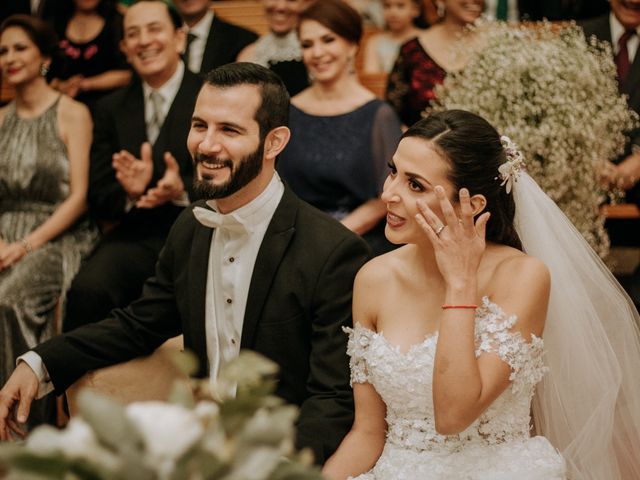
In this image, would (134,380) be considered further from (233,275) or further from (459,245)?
(459,245)

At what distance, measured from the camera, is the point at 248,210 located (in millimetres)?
2875

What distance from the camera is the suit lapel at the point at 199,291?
9.55 ft

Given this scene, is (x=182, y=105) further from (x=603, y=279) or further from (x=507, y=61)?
(x=603, y=279)

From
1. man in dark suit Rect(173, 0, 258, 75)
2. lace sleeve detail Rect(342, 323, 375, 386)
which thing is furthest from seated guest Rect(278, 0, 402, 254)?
lace sleeve detail Rect(342, 323, 375, 386)

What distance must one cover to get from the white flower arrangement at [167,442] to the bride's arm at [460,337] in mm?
997

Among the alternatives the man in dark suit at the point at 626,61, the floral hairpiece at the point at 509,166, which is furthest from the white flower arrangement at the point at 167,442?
the man in dark suit at the point at 626,61

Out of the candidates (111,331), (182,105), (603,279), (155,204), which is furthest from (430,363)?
(182,105)

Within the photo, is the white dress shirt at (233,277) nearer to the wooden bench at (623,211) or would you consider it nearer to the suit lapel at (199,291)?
the suit lapel at (199,291)

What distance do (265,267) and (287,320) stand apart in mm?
168

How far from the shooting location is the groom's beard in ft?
9.26

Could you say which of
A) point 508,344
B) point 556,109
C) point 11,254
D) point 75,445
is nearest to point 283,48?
point 11,254

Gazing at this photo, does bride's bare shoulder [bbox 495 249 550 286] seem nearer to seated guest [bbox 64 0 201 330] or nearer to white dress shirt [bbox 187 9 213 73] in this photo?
seated guest [bbox 64 0 201 330]

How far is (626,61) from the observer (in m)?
4.36

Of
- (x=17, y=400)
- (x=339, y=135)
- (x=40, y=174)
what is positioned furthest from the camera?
(x=40, y=174)
